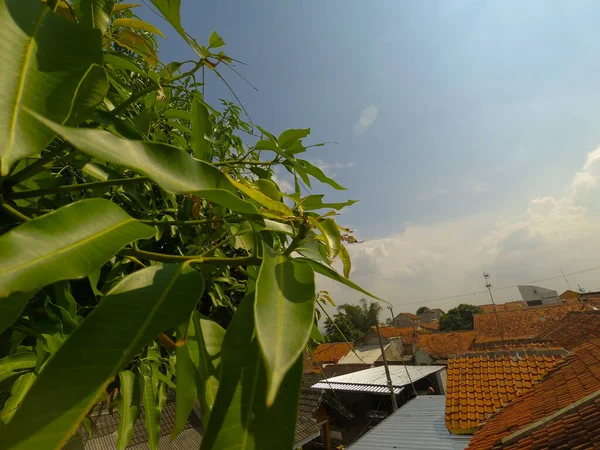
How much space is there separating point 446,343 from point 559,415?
17128 millimetres

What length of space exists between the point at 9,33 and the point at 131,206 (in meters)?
0.65

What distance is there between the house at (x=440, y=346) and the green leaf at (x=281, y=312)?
19788mm

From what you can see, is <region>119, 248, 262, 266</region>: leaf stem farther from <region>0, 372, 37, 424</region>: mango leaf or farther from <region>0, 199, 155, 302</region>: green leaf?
<region>0, 372, 37, 424</region>: mango leaf

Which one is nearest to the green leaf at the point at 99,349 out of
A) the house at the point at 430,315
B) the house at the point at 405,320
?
the house at the point at 405,320

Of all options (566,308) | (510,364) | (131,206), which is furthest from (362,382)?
(131,206)

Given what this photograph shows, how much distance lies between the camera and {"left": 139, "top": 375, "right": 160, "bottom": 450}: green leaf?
822 millimetres

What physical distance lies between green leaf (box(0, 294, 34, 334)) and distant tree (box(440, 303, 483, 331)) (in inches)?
1269

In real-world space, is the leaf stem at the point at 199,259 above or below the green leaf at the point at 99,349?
above

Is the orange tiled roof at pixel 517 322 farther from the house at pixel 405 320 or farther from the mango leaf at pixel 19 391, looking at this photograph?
the mango leaf at pixel 19 391

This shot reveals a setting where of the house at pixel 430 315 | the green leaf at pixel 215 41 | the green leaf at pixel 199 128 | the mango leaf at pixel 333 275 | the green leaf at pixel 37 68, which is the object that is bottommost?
the mango leaf at pixel 333 275

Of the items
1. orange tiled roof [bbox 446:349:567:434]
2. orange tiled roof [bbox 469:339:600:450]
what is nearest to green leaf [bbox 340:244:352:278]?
orange tiled roof [bbox 469:339:600:450]

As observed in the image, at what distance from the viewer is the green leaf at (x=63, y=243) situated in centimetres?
27

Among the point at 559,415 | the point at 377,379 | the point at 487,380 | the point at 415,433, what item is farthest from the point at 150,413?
the point at 377,379

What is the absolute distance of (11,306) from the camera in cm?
28
